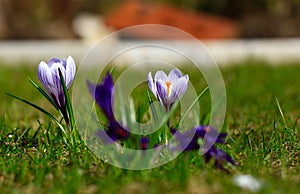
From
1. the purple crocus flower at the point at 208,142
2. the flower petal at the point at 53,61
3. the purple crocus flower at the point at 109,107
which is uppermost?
the flower petal at the point at 53,61

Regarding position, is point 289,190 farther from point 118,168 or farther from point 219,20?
point 219,20

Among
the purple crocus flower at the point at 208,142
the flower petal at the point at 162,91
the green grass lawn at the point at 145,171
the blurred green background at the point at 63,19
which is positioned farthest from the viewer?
the blurred green background at the point at 63,19

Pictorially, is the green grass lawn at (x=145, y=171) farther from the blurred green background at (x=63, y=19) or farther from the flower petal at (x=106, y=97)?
the blurred green background at (x=63, y=19)

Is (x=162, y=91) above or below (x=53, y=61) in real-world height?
below

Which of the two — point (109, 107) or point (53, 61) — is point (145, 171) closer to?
point (109, 107)

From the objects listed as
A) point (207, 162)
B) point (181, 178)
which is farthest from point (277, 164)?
point (181, 178)

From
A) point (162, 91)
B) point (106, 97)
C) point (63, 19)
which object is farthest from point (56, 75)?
point (63, 19)

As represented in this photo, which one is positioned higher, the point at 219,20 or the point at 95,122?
the point at 219,20

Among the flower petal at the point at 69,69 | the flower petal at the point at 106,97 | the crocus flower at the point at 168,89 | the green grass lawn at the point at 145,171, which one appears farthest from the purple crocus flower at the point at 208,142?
the flower petal at the point at 69,69

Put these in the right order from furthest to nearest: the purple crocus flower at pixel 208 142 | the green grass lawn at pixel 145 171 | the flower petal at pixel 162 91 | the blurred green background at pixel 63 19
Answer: the blurred green background at pixel 63 19 → the flower petal at pixel 162 91 → the purple crocus flower at pixel 208 142 → the green grass lawn at pixel 145 171
